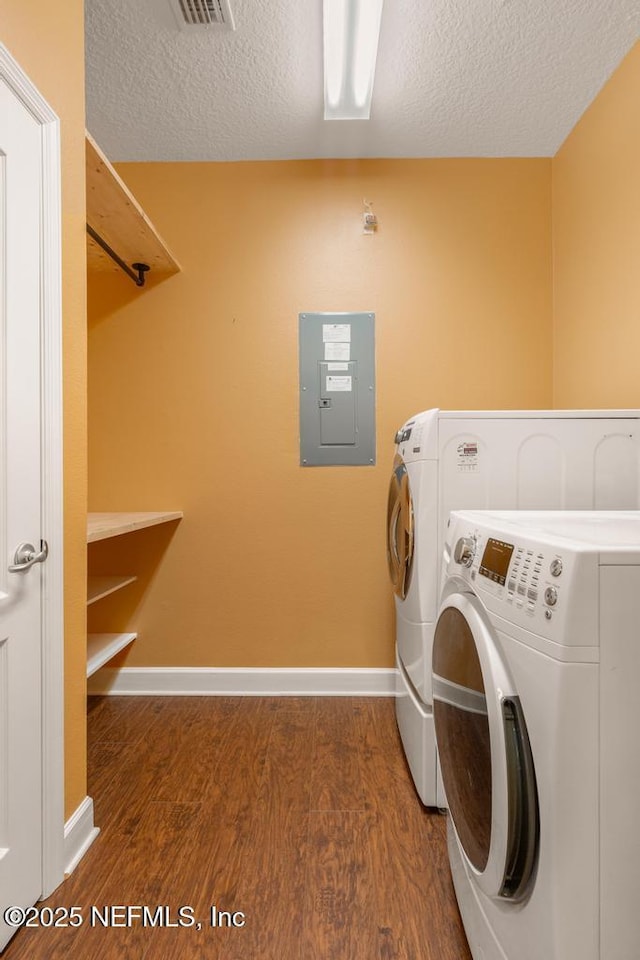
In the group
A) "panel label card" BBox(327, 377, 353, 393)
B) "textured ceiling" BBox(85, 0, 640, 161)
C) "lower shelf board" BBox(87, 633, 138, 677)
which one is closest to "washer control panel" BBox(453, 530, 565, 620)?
"lower shelf board" BBox(87, 633, 138, 677)

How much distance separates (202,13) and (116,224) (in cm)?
Result: 76

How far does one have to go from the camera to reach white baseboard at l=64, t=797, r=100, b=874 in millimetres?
1369

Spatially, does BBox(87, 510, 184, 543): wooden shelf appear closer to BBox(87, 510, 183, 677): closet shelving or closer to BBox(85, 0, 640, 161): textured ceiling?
BBox(87, 510, 183, 677): closet shelving

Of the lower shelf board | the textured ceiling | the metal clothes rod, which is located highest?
the textured ceiling

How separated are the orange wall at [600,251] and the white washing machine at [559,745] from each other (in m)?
1.47

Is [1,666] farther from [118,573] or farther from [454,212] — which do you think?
[454,212]

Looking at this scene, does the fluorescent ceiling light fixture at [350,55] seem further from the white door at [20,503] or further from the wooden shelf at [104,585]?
the wooden shelf at [104,585]

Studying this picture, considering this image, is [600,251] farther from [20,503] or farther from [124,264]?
[20,503]

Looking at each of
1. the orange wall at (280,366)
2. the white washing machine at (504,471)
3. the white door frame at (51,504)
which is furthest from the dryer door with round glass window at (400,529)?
the white door frame at (51,504)

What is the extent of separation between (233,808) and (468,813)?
97 centimetres

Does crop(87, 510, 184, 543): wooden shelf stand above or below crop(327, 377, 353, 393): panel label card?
below

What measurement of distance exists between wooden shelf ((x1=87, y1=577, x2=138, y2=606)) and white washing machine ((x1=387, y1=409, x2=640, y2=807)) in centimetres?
126

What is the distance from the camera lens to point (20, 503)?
3.97 feet

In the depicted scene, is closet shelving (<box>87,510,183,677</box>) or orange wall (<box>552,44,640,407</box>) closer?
closet shelving (<box>87,510,183,677</box>)
